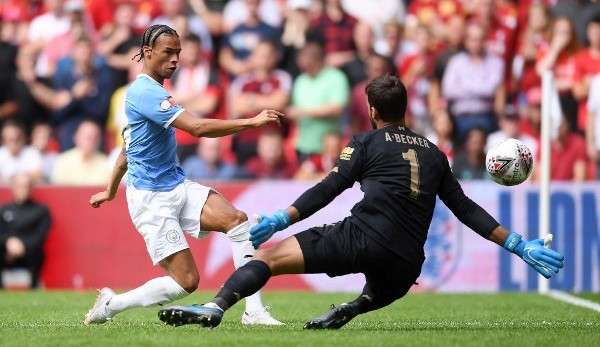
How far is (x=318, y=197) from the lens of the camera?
8406mm

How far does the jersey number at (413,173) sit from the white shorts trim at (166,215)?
1.92 m

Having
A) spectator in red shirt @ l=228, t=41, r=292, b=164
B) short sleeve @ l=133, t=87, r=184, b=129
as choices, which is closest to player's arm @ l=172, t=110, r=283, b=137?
short sleeve @ l=133, t=87, r=184, b=129

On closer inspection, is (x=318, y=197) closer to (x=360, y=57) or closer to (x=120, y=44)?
(x=360, y=57)

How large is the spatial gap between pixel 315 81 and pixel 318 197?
9.72 m

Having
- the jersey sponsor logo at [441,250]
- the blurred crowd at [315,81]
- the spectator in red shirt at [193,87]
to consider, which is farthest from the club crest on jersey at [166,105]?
the spectator in red shirt at [193,87]

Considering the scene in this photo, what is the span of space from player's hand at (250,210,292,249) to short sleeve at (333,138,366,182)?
0.58m

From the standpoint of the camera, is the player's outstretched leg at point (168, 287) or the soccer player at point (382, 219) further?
the player's outstretched leg at point (168, 287)

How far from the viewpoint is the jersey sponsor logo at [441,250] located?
640 inches

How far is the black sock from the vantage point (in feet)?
27.6

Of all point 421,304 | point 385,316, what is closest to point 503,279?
point 421,304

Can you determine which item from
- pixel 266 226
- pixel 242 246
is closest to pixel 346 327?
pixel 242 246

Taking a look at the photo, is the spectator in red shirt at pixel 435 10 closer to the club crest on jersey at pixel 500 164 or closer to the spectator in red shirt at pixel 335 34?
the spectator in red shirt at pixel 335 34

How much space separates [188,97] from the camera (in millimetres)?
18359

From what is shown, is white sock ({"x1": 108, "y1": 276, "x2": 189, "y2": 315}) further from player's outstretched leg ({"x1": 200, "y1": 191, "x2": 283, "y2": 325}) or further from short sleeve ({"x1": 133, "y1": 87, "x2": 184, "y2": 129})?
short sleeve ({"x1": 133, "y1": 87, "x2": 184, "y2": 129})
